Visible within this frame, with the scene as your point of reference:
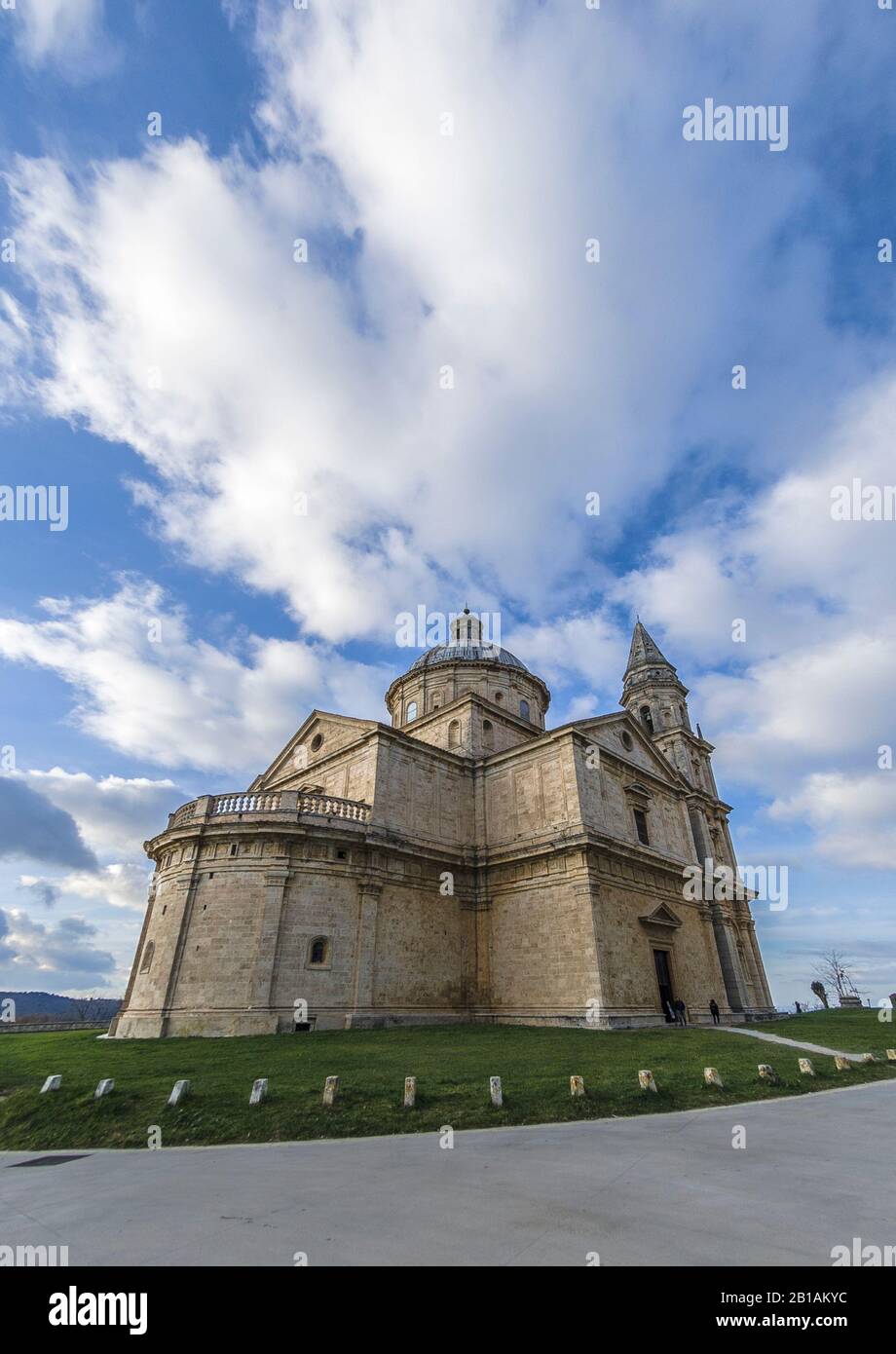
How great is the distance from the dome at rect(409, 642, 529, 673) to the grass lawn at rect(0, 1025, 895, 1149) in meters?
23.1

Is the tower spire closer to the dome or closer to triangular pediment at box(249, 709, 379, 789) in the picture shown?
the dome

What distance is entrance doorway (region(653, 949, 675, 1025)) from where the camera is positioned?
2550 cm

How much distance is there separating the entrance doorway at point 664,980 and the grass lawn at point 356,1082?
8.22 meters

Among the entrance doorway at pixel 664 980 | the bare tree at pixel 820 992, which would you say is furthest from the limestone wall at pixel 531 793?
the bare tree at pixel 820 992

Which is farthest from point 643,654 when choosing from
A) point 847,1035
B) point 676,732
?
point 847,1035

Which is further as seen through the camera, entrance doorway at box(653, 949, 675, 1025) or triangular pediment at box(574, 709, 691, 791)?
triangular pediment at box(574, 709, 691, 791)

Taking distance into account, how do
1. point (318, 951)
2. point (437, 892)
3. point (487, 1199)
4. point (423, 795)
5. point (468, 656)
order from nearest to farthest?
point (487, 1199) → point (318, 951) → point (437, 892) → point (423, 795) → point (468, 656)

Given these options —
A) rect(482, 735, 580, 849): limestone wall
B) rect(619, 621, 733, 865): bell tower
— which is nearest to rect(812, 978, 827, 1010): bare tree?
rect(619, 621, 733, 865): bell tower

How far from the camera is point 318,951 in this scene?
21.6 m

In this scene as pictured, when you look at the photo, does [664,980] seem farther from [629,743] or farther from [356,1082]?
[356,1082]

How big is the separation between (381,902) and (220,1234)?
64.1ft

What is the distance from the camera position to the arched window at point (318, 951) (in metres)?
21.3

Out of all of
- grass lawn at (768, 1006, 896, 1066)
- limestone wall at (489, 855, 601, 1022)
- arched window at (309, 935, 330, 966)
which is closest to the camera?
grass lawn at (768, 1006, 896, 1066)

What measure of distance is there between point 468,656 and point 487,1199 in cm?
3348
